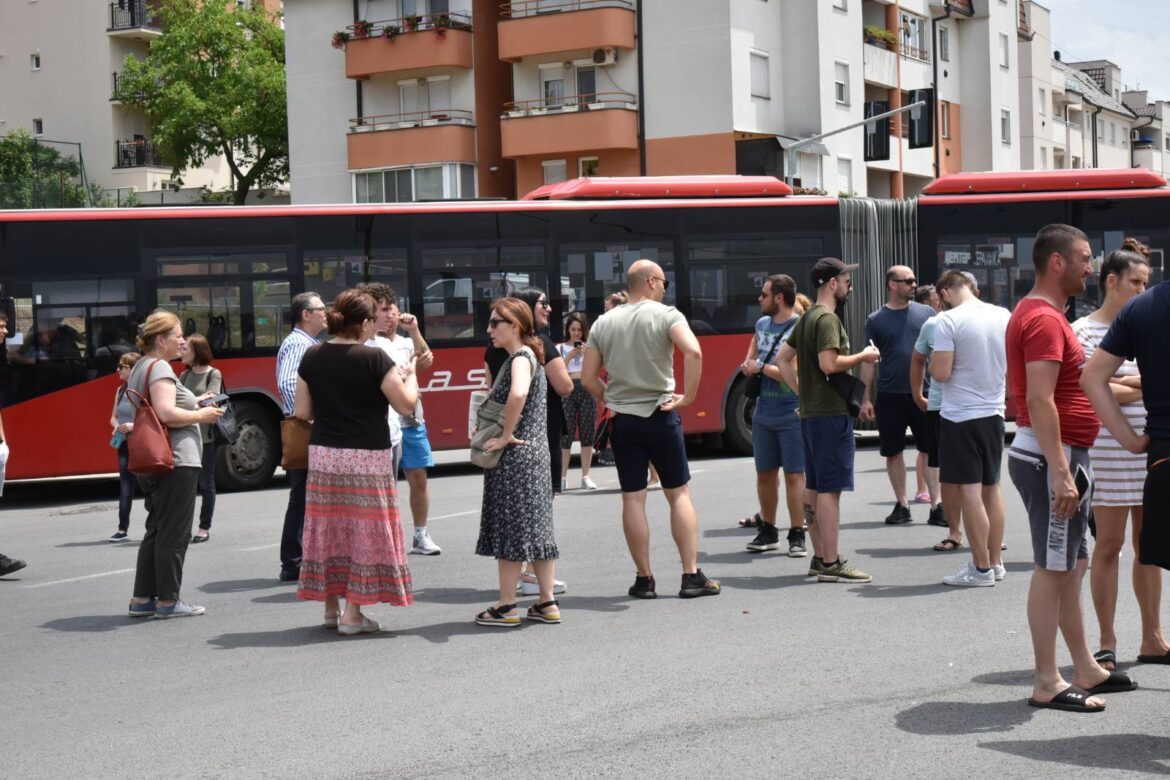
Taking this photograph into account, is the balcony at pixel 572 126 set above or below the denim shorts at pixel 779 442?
above

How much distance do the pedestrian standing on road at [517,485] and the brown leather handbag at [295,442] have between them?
136cm

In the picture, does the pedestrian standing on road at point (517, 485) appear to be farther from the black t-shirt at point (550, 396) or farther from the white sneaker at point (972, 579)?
the white sneaker at point (972, 579)

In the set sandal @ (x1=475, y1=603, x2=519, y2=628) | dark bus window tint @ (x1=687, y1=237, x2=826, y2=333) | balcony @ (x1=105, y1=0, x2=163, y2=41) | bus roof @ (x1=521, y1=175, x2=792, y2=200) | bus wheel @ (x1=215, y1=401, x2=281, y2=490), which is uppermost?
balcony @ (x1=105, y1=0, x2=163, y2=41)

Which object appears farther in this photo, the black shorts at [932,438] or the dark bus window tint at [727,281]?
the dark bus window tint at [727,281]

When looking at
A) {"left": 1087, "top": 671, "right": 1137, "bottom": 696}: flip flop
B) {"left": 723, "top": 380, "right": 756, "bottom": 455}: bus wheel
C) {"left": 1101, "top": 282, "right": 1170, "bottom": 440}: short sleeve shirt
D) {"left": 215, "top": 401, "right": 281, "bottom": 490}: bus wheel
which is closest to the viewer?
{"left": 1101, "top": 282, "right": 1170, "bottom": 440}: short sleeve shirt

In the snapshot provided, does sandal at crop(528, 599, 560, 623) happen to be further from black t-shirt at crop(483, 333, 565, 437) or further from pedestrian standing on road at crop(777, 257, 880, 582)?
black t-shirt at crop(483, 333, 565, 437)

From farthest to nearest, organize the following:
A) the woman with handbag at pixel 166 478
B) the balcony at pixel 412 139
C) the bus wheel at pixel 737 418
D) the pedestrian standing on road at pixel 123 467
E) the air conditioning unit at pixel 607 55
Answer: the balcony at pixel 412 139
the air conditioning unit at pixel 607 55
the bus wheel at pixel 737 418
the pedestrian standing on road at pixel 123 467
the woman with handbag at pixel 166 478

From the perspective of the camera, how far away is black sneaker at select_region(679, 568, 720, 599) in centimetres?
866

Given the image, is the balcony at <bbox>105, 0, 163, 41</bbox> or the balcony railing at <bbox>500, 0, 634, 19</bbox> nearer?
the balcony railing at <bbox>500, 0, 634, 19</bbox>

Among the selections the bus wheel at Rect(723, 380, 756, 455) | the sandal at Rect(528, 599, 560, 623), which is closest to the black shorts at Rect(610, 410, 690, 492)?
the sandal at Rect(528, 599, 560, 623)

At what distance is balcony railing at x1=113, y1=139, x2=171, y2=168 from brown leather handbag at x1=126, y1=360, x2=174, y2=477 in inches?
2186

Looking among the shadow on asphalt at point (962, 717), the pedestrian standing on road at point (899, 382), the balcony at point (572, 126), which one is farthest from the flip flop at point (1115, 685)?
the balcony at point (572, 126)

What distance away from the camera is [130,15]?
201 feet

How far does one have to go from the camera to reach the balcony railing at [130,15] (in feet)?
200
